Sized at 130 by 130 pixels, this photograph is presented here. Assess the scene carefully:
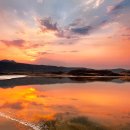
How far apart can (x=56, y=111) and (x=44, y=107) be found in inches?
111

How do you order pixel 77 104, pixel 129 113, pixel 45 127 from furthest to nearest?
pixel 77 104
pixel 129 113
pixel 45 127

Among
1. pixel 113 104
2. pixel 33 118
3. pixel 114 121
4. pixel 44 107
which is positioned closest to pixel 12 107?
pixel 44 107

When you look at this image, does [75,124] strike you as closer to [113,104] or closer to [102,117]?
[102,117]

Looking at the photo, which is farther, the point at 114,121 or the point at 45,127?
the point at 114,121

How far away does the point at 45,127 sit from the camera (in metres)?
19.5

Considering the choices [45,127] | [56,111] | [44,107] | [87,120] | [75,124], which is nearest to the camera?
[45,127]

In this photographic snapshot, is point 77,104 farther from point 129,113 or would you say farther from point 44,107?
point 129,113

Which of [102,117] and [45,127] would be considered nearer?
[45,127]

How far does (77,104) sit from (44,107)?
384 centimetres

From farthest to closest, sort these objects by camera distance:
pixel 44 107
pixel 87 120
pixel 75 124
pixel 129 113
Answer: pixel 44 107, pixel 129 113, pixel 87 120, pixel 75 124

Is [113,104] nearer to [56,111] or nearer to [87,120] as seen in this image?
[56,111]

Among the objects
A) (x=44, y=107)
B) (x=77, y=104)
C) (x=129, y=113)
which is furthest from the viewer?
(x=77, y=104)

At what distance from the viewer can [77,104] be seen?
1237 inches

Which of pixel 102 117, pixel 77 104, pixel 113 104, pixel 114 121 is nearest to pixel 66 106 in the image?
pixel 77 104
